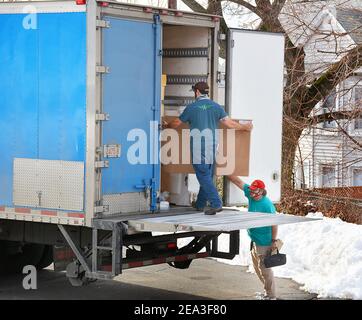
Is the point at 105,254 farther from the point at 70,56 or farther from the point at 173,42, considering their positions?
the point at 173,42

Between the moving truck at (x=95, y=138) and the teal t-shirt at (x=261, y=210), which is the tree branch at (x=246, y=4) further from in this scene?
the teal t-shirt at (x=261, y=210)

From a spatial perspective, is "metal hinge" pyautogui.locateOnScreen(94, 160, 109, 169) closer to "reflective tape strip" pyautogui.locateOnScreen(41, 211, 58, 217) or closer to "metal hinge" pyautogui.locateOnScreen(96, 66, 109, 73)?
"reflective tape strip" pyautogui.locateOnScreen(41, 211, 58, 217)

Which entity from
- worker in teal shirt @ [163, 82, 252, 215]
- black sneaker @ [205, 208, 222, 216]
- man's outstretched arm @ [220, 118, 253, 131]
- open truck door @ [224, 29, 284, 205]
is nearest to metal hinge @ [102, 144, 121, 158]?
worker in teal shirt @ [163, 82, 252, 215]

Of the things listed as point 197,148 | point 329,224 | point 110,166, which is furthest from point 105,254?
point 329,224

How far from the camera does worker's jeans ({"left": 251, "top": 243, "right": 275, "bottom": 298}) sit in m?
10.1

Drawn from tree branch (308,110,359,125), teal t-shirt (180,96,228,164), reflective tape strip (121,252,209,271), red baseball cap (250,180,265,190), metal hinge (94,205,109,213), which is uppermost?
tree branch (308,110,359,125)

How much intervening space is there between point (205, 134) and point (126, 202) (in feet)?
4.05

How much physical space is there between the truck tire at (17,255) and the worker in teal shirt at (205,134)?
2663 mm

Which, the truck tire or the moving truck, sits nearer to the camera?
the moving truck

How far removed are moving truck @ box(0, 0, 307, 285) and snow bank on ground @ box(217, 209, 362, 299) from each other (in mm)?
1259

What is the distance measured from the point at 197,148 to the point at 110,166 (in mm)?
1144

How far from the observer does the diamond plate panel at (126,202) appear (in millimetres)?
9701

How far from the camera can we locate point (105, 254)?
380 inches

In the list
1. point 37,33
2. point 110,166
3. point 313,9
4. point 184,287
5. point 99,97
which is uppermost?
point 313,9
